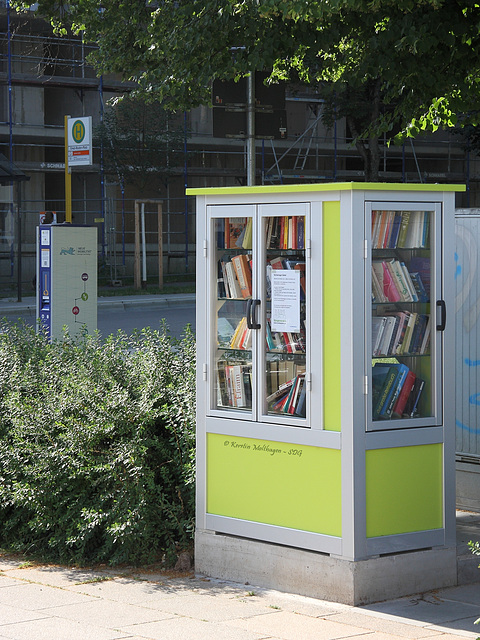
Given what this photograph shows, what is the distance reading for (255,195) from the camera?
587 centimetres

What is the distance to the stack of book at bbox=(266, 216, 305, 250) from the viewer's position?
5.72m

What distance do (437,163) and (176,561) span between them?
35.7 m

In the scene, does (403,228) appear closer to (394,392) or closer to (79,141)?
(394,392)

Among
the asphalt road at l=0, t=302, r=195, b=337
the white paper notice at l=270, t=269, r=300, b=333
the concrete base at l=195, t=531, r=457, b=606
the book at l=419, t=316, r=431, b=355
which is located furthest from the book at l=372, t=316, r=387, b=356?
the asphalt road at l=0, t=302, r=195, b=337

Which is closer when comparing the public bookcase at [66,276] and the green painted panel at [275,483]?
the green painted panel at [275,483]

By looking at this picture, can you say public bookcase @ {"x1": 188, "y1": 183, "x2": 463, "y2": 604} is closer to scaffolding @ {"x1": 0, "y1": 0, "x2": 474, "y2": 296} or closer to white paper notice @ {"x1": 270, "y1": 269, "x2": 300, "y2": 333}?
white paper notice @ {"x1": 270, "y1": 269, "x2": 300, "y2": 333}

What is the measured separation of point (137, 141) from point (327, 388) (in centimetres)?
2542

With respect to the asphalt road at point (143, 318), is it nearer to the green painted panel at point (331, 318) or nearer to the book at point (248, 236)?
the book at point (248, 236)

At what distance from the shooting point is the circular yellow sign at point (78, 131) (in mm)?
22344

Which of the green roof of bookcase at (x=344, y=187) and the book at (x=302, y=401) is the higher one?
the green roof of bookcase at (x=344, y=187)

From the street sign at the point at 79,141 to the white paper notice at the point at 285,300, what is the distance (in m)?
16.9

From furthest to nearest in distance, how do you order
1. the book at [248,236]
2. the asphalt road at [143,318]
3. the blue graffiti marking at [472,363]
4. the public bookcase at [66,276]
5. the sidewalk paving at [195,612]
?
the asphalt road at [143,318] < the public bookcase at [66,276] < the blue graffiti marking at [472,363] < the book at [248,236] < the sidewalk paving at [195,612]

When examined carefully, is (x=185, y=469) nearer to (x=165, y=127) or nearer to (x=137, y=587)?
(x=137, y=587)

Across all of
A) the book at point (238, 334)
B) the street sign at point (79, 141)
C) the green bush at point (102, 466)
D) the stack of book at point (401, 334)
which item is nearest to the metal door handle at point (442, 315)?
the stack of book at point (401, 334)
